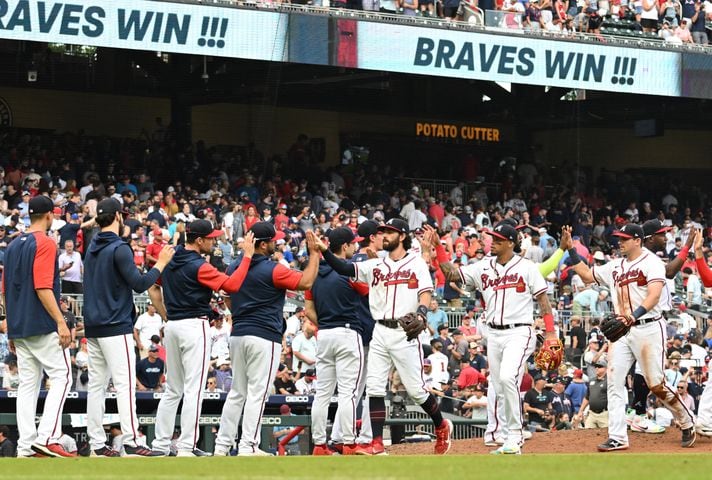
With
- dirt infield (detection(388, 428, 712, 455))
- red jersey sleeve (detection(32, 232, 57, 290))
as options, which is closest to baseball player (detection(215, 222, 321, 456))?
red jersey sleeve (detection(32, 232, 57, 290))

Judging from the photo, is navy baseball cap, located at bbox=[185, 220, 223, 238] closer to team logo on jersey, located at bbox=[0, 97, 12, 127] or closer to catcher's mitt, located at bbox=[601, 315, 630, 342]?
catcher's mitt, located at bbox=[601, 315, 630, 342]

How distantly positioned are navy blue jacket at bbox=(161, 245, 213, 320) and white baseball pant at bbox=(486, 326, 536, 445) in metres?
2.49

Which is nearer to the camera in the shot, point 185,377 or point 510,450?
point 185,377

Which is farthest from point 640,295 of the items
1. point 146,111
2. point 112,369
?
point 146,111

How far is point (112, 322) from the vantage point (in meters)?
10.0

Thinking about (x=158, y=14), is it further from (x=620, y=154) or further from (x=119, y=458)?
(x=620, y=154)

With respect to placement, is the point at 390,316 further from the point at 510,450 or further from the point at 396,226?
the point at 510,450

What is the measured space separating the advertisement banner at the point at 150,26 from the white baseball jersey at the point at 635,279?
12.8 m

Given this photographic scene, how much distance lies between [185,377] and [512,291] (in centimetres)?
283

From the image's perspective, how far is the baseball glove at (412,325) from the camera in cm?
1087

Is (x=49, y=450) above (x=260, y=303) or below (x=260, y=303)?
below

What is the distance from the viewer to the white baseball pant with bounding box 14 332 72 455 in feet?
32.2

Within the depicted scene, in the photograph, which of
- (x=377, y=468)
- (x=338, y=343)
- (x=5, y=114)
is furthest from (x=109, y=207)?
(x=5, y=114)

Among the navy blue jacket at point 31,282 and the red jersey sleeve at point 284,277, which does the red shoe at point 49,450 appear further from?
the red jersey sleeve at point 284,277
